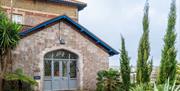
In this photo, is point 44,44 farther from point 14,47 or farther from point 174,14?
point 174,14

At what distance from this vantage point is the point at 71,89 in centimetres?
2344

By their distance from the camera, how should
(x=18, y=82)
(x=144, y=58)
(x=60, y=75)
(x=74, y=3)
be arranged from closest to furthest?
(x=18, y=82)
(x=144, y=58)
(x=60, y=75)
(x=74, y=3)

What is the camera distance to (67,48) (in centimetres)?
2322

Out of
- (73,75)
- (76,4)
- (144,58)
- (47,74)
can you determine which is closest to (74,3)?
(76,4)

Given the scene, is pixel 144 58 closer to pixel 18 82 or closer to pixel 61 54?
pixel 61 54

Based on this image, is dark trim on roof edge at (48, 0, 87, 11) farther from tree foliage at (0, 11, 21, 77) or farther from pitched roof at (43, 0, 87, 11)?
tree foliage at (0, 11, 21, 77)

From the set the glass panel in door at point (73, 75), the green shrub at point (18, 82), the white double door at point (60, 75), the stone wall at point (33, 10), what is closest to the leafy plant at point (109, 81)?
the glass panel in door at point (73, 75)

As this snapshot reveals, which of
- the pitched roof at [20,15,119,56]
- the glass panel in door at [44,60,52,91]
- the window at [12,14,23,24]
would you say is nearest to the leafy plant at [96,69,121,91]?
the pitched roof at [20,15,119,56]

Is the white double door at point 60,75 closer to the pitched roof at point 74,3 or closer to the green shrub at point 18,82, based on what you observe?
the green shrub at point 18,82

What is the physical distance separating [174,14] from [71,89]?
8.89m

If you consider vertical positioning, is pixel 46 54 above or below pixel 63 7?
below

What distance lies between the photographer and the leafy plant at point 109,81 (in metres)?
21.9

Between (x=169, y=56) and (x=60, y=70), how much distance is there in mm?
7758

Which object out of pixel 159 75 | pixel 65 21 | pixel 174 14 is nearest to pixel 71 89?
pixel 65 21
